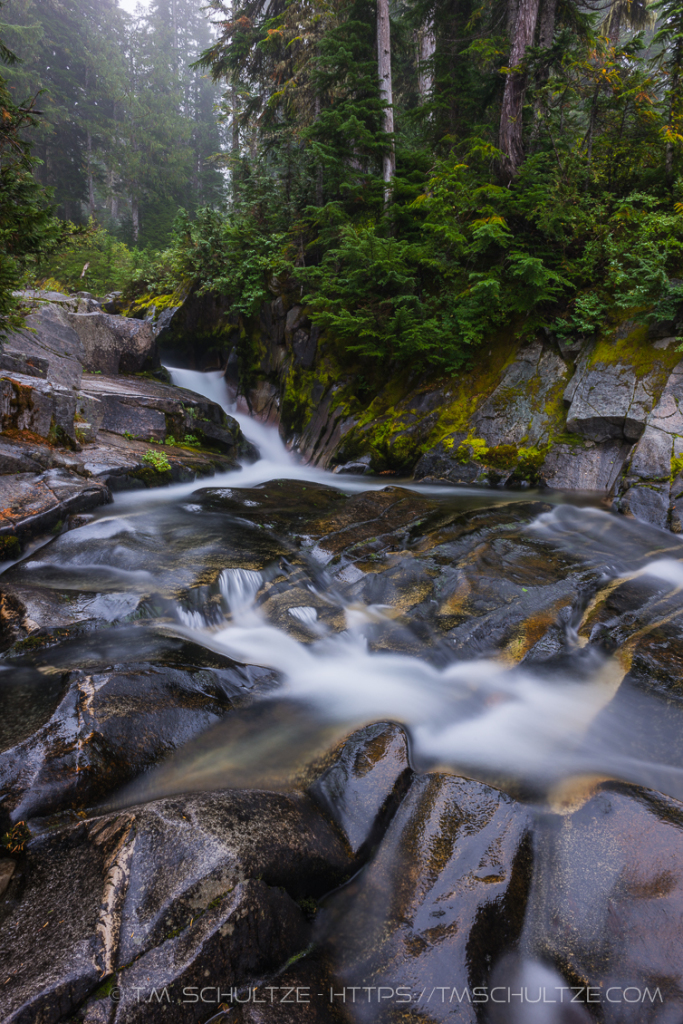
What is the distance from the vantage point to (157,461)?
8.18 metres

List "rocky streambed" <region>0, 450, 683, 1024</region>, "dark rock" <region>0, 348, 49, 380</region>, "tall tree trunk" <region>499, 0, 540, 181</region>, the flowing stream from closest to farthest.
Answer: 1. "rocky streambed" <region>0, 450, 683, 1024</region>
2. the flowing stream
3. "dark rock" <region>0, 348, 49, 380</region>
4. "tall tree trunk" <region>499, 0, 540, 181</region>

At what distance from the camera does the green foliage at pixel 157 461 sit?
8078 mm

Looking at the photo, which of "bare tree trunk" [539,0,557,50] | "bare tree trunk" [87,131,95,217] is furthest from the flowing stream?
"bare tree trunk" [87,131,95,217]

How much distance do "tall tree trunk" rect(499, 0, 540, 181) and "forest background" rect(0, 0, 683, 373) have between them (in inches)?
1.3

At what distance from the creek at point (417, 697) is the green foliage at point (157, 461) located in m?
1.78

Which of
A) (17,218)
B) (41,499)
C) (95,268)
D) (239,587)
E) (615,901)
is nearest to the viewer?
(615,901)

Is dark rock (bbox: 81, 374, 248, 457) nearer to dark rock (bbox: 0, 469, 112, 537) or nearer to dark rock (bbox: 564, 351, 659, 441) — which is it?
dark rock (bbox: 0, 469, 112, 537)

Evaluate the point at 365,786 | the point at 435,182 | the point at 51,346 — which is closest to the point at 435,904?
the point at 365,786

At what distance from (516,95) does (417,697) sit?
12.5 m

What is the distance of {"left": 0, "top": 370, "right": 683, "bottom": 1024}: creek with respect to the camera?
2.25 m

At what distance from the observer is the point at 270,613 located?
4562 mm

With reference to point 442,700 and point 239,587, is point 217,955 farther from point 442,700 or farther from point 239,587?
point 239,587

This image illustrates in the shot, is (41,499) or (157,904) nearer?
(157,904)

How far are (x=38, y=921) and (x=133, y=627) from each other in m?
2.21
